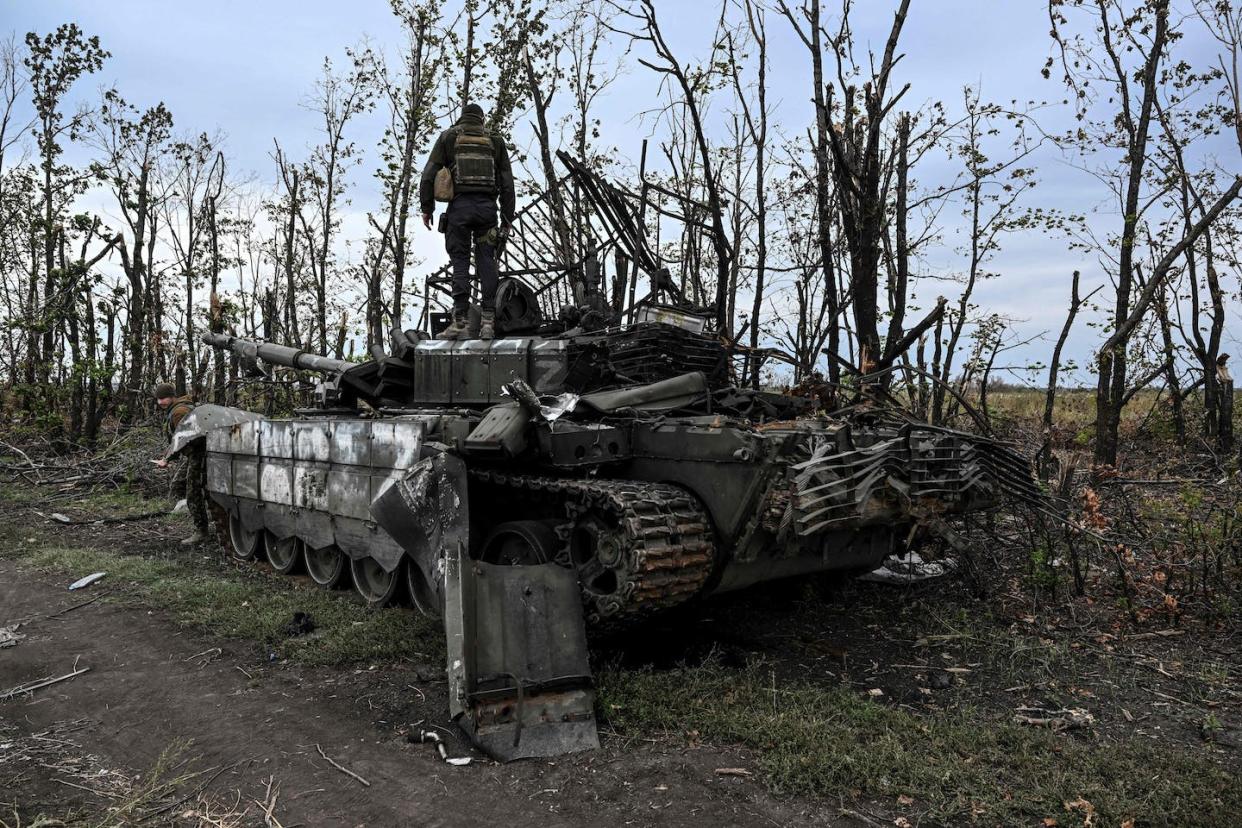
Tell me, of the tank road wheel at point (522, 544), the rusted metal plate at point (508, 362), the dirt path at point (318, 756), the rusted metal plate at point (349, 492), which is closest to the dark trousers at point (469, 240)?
the rusted metal plate at point (508, 362)

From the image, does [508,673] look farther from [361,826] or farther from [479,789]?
[361,826]

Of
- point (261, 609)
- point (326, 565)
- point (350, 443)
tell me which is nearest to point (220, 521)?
point (326, 565)

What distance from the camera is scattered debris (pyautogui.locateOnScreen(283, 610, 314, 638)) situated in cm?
729

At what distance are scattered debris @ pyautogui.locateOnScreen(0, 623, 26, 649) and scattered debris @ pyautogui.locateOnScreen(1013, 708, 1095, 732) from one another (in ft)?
23.6

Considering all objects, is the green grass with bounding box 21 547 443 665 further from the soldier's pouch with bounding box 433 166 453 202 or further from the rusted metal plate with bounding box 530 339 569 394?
the soldier's pouch with bounding box 433 166 453 202

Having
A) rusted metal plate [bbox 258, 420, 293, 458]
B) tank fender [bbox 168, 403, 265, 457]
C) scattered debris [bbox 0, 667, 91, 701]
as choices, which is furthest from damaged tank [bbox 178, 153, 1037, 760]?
tank fender [bbox 168, 403, 265, 457]

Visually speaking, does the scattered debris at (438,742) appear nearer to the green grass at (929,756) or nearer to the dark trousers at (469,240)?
the green grass at (929,756)

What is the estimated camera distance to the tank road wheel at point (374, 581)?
8117 mm

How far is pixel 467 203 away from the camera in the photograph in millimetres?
9180

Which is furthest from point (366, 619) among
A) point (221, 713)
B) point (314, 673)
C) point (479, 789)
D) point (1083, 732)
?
point (1083, 732)

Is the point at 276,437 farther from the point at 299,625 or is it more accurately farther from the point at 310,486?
the point at 299,625

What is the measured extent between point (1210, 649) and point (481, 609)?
5.08 m

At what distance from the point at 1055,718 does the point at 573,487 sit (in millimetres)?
3153

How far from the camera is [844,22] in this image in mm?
11430
